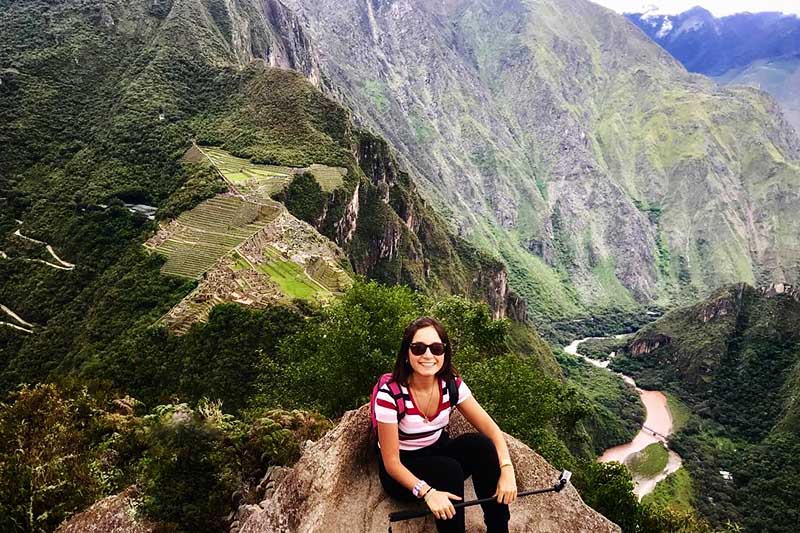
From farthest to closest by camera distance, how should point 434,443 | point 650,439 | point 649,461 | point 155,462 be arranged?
point 650,439 < point 649,461 < point 155,462 < point 434,443

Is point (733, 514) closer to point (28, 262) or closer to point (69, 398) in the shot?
point (69, 398)

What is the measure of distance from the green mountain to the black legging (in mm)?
110965

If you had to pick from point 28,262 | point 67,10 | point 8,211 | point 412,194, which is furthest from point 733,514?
point 67,10

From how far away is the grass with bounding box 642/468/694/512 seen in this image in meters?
102

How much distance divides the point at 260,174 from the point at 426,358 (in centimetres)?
8397

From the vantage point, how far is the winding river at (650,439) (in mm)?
116125

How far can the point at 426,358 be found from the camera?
8820 mm

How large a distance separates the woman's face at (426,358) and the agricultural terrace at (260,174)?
70976 millimetres

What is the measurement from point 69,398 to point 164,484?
11.6 m

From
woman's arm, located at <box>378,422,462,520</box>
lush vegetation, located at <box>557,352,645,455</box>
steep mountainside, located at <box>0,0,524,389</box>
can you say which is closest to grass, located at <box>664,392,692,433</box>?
lush vegetation, located at <box>557,352,645,455</box>

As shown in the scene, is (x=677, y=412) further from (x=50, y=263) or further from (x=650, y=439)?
(x=50, y=263)

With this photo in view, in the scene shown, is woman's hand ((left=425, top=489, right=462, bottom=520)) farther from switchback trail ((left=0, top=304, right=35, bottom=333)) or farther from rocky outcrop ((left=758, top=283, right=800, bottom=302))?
rocky outcrop ((left=758, top=283, right=800, bottom=302))

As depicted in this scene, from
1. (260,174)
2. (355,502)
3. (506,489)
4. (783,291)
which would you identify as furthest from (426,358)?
(783,291)

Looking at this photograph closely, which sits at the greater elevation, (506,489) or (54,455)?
(506,489)
